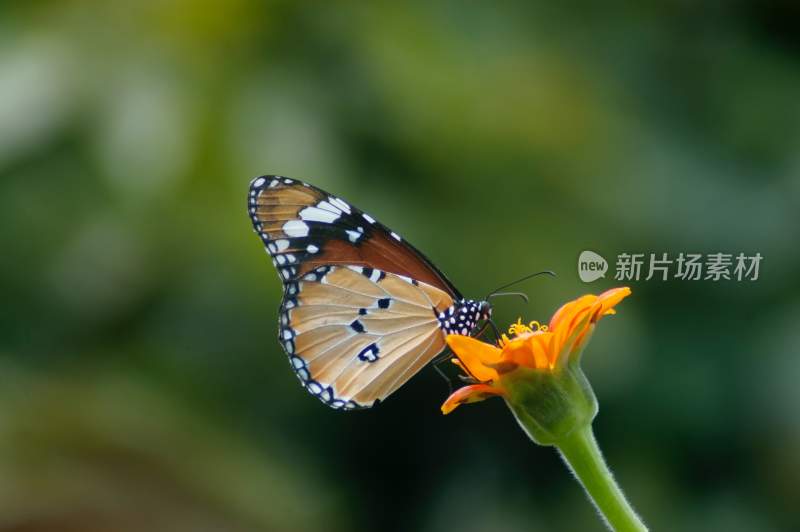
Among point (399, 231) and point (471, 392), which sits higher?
point (399, 231)

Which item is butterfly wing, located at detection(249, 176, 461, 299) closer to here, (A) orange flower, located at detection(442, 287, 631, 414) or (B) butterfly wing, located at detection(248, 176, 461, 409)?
(B) butterfly wing, located at detection(248, 176, 461, 409)

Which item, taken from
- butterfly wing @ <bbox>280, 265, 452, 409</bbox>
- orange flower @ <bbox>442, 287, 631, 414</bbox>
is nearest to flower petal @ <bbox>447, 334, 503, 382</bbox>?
orange flower @ <bbox>442, 287, 631, 414</bbox>

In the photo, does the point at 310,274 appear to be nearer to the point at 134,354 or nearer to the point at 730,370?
the point at 134,354

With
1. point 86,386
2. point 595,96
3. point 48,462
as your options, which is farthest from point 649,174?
point 48,462

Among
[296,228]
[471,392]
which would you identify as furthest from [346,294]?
[471,392]

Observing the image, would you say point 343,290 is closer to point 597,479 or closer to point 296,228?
point 296,228

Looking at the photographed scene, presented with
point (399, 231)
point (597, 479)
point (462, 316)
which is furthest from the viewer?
point (399, 231)
